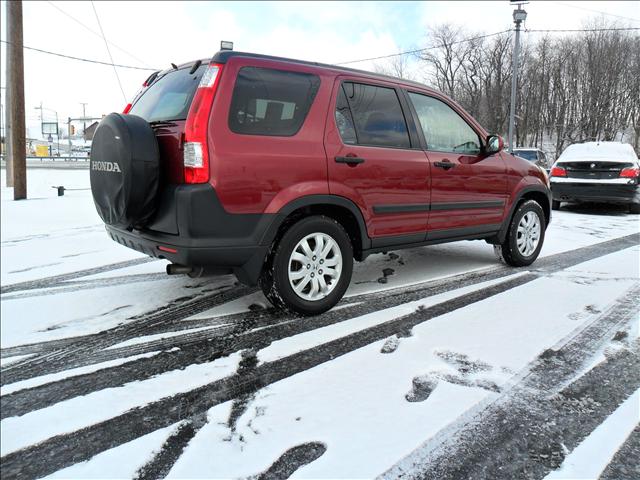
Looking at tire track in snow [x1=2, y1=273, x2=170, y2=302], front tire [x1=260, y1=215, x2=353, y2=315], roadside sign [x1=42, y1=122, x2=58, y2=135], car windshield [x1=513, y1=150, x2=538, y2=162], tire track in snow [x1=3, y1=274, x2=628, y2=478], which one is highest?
roadside sign [x1=42, y1=122, x2=58, y2=135]

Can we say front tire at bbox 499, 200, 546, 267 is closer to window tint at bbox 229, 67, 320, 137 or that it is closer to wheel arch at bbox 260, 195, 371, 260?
wheel arch at bbox 260, 195, 371, 260

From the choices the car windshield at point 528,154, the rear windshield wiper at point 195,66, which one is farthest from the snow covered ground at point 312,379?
the car windshield at point 528,154

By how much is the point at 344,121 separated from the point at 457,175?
1.41 metres

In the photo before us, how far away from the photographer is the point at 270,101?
317 cm

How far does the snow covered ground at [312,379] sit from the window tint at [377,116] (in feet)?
4.46

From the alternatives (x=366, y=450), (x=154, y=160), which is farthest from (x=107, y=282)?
(x=366, y=450)

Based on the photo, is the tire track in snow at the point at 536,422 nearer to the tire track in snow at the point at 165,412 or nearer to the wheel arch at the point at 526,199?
the tire track in snow at the point at 165,412

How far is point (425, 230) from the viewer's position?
13.8 feet

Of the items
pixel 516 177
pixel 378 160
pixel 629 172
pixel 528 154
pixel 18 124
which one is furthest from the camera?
pixel 528 154

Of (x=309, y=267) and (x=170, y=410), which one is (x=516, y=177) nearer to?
(x=309, y=267)

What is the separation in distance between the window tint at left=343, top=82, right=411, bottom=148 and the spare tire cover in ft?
5.22

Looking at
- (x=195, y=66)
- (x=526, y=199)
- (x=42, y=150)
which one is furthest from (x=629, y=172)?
(x=42, y=150)

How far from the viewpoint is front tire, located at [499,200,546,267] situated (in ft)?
16.7

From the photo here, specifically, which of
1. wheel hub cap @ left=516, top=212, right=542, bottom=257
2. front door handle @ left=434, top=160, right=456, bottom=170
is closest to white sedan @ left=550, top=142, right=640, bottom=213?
wheel hub cap @ left=516, top=212, right=542, bottom=257
